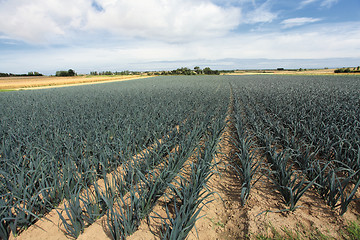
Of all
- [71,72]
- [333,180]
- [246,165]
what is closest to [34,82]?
[71,72]

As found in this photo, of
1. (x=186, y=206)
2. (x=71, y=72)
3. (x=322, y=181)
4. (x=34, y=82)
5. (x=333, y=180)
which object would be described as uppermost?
(x=71, y=72)

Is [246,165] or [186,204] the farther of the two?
[246,165]

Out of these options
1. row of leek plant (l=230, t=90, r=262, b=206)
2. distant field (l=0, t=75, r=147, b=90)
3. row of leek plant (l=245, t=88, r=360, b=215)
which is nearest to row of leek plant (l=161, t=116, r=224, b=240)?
row of leek plant (l=230, t=90, r=262, b=206)

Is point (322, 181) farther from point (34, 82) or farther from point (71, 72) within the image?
point (71, 72)

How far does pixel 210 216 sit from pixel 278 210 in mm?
921

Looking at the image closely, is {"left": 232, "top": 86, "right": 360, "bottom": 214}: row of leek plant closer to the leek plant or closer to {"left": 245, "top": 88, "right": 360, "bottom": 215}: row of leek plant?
{"left": 245, "top": 88, "right": 360, "bottom": 215}: row of leek plant

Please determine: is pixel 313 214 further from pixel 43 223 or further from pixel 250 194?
pixel 43 223

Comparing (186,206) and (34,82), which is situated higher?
(34,82)

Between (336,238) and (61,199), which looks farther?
(61,199)

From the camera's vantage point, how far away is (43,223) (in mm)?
2258

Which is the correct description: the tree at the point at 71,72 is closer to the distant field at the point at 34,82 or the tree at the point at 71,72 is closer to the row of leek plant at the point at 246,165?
the distant field at the point at 34,82

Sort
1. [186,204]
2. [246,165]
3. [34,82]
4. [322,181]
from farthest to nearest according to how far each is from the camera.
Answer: [34,82], [246,165], [322,181], [186,204]

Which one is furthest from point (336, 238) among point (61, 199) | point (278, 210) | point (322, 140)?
point (61, 199)

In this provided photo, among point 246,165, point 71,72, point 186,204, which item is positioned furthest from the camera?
→ point 71,72
